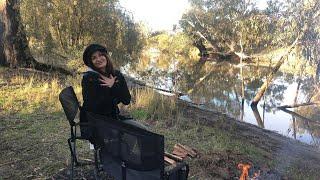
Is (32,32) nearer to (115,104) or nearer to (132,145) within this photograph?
(115,104)

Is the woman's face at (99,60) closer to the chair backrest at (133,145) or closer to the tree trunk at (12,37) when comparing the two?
the chair backrest at (133,145)

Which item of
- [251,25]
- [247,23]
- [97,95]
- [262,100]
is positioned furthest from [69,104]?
[247,23]

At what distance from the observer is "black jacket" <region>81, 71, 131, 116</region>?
13.5 feet

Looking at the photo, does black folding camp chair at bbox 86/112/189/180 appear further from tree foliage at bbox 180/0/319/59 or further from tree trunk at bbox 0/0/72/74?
tree foliage at bbox 180/0/319/59

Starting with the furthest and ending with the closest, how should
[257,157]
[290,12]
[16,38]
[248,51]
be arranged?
[248,51] < [290,12] < [16,38] < [257,157]

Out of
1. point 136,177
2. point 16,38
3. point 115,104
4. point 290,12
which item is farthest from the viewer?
point 290,12

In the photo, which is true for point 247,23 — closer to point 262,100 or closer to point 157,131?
point 262,100

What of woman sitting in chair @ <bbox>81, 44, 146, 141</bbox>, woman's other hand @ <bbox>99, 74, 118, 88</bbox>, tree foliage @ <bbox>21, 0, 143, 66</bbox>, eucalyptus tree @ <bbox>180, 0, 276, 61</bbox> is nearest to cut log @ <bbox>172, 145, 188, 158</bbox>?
woman sitting in chair @ <bbox>81, 44, 146, 141</bbox>

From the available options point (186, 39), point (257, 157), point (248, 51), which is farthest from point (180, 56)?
point (257, 157)

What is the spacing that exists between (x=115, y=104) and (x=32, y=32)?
429 inches

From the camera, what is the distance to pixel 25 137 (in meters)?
6.34

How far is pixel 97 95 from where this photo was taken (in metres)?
4.13

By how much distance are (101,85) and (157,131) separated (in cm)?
348

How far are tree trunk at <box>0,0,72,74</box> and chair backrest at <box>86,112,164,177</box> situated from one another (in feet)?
34.8
